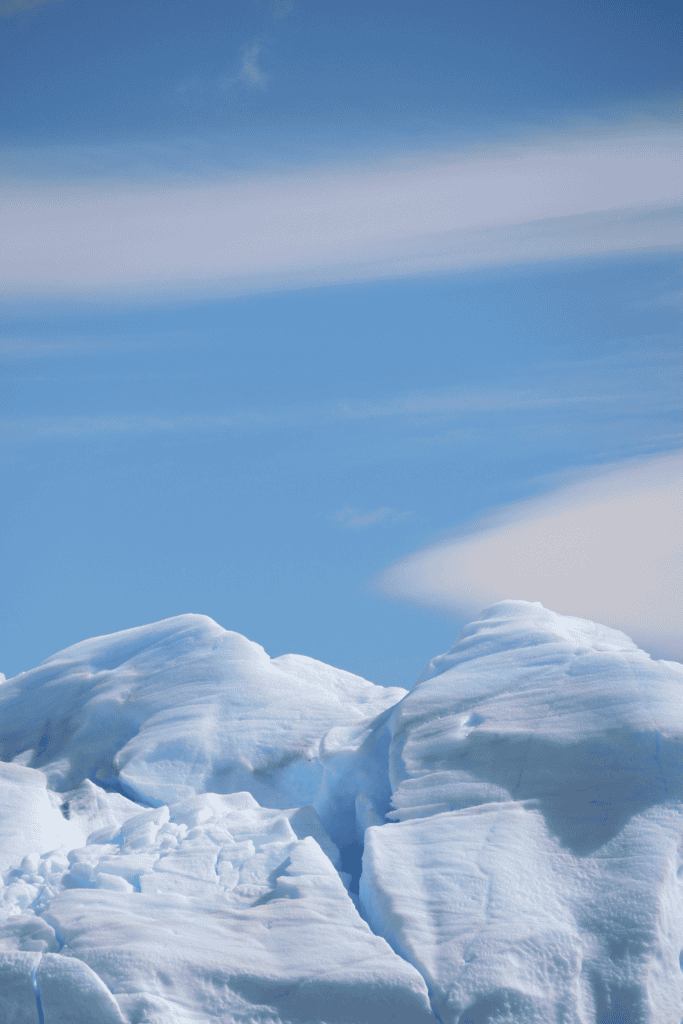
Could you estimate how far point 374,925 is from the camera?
363 inches

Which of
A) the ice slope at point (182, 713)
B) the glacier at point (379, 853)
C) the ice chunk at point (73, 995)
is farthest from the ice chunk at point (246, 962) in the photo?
the ice slope at point (182, 713)

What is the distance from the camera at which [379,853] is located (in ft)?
32.4

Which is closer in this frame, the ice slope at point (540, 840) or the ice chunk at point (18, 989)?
the ice chunk at point (18, 989)

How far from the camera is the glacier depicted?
26.6 ft

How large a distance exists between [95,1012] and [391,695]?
9927 millimetres

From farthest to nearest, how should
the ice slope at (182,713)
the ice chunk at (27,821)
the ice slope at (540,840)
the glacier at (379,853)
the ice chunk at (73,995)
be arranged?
the ice slope at (182,713)
the ice chunk at (27,821)
the ice slope at (540,840)
the glacier at (379,853)
the ice chunk at (73,995)

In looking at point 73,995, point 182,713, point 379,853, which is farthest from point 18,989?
point 182,713

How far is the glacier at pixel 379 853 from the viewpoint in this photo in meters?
8.12

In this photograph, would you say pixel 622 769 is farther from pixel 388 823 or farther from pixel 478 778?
pixel 388 823

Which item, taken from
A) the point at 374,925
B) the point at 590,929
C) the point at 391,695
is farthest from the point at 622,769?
the point at 391,695

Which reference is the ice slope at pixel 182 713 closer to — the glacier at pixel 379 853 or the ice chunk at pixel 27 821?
the glacier at pixel 379 853

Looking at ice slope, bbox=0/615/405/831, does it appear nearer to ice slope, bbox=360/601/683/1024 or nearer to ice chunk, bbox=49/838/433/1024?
ice slope, bbox=360/601/683/1024

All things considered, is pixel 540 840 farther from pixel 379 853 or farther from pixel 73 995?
pixel 73 995

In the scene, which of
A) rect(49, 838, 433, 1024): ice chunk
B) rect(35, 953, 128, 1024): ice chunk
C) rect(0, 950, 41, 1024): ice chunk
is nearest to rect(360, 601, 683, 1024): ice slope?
rect(49, 838, 433, 1024): ice chunk
